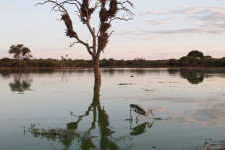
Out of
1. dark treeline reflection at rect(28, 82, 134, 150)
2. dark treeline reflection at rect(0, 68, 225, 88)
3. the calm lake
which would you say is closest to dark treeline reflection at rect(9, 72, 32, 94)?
dark treeline reflection at rect(0, 68, 225, 88)

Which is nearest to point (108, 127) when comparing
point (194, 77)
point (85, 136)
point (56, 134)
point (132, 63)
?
point (85, 136)

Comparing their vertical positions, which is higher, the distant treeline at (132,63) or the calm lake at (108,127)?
the distant treeline at (132,63)

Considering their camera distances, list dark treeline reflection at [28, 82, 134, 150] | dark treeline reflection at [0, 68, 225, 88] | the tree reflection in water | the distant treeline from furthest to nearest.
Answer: the distant treeline < the tree reflection in water < dark treeline reflection at [0, 68, 225, 88] < dark treeline reflection at [28, 82, 134, 150]

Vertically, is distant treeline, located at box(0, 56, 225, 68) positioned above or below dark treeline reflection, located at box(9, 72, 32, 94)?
above

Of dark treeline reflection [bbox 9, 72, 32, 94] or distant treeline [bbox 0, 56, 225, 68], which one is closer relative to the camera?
dark treeline reflection [bbox 9, 72, 32, 94]

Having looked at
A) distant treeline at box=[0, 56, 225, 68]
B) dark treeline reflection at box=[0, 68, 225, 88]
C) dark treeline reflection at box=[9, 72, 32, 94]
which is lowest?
dark treeline reflection at box=[9, 72, 32, 94]

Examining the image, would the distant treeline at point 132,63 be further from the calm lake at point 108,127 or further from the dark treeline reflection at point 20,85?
the calm lake at point 108,127

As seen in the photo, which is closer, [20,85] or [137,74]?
[20,85]

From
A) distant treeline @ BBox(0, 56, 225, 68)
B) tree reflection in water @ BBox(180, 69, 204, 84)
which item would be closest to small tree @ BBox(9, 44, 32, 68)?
distant treeline @ BBox(0, 56, 225, 68)

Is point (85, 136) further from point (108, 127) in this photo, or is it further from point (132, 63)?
point (132, 63)

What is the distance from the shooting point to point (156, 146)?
19.4ft

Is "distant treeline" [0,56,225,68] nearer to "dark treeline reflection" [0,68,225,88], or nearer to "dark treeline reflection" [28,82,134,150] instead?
"dark treeline reflection" [0,68,225,88]

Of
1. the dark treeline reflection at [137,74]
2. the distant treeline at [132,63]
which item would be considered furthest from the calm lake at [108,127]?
the distant treeline at [132,63]

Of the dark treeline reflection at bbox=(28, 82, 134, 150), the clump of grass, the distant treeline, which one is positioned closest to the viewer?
the dark treeline reflection at bbox=(28, 82, 134, 150)
